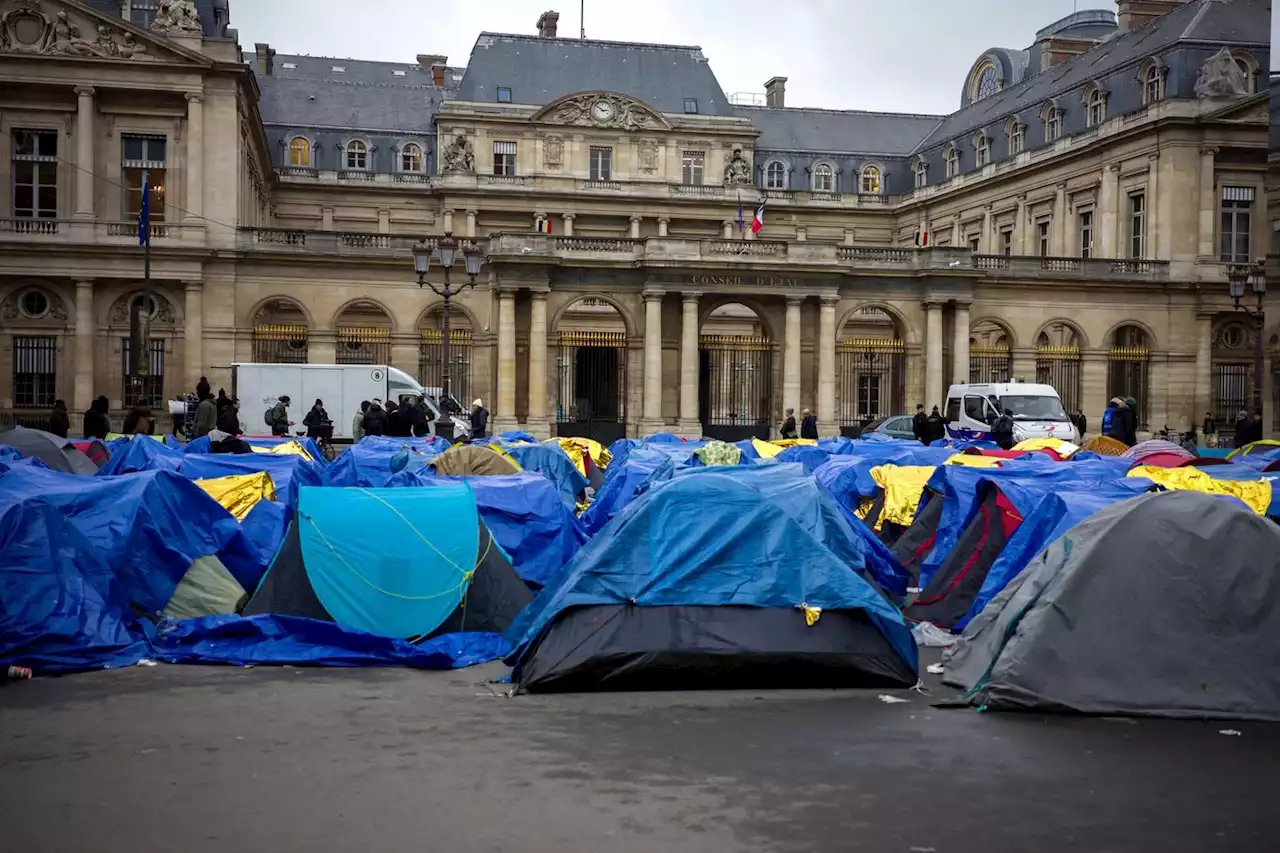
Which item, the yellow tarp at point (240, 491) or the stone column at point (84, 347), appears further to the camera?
the stone column at point (84, 347)

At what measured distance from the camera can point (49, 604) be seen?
37.6ft

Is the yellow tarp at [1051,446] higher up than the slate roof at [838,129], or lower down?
lower down

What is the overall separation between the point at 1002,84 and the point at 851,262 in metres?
30.1

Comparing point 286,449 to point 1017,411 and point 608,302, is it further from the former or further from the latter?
point 608,302

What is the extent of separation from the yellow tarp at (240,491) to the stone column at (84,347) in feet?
99.3

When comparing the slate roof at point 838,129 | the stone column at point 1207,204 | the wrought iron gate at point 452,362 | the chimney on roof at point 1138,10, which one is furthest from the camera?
the slate roof at point 838,129

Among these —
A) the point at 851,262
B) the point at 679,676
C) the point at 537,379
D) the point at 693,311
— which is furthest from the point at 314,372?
the point at 679,676

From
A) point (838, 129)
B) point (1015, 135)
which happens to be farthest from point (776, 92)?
point (1015, 135)

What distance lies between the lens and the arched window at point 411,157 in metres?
67.2

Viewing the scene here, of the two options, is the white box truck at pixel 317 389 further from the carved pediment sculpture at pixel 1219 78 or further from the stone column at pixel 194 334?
the carved pediment sculpture at pixel 1219 78

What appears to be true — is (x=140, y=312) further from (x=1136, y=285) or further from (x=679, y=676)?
(x=679, y=676)

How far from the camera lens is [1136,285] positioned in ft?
155

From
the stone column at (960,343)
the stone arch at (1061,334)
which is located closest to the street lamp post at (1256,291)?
the stone arch at (1061,334)

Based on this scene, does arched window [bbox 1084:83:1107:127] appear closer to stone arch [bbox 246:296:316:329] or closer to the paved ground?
stone arch [bbox 246:296:316:329]
